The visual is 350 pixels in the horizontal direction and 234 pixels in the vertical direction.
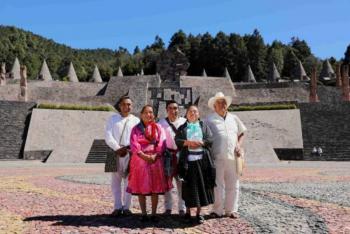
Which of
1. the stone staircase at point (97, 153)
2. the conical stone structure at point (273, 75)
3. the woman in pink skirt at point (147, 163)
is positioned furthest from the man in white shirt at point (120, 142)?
the conical stone structure at point (273, 75)

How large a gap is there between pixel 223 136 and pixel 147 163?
49.4 inches

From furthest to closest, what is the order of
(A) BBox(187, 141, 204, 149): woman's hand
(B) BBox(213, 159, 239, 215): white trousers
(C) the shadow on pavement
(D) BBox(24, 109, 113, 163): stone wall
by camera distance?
(D) BBox(24, 109, 113, 163): stone wall → (B) BBox(213, 159, 239, 215): white trousers → (A) BBox(187, 141, 204, 149): woman's hand → (C) the shadow on pavement

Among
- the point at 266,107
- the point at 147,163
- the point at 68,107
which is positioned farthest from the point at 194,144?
the point at 266,107

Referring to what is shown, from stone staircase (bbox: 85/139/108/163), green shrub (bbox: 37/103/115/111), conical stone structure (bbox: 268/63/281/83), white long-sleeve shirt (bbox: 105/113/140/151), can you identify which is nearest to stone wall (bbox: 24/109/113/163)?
stone staircase (bbox: 85/139/108/163)

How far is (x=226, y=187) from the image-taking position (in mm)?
6344

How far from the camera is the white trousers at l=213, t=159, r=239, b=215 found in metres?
6.23

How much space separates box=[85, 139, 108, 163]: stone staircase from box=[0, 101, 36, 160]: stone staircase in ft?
15.4

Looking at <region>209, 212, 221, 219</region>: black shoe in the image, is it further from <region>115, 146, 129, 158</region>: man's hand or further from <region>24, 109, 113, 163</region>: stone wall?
<region>24, 109, 113, 163</region>: stone wall

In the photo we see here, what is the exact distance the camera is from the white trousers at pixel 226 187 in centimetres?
623

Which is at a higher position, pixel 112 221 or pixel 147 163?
pixel 147 163

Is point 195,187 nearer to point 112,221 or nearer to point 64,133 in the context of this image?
point 112,221

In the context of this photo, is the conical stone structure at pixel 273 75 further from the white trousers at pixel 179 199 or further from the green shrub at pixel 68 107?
the white trousers at pixel 179 199

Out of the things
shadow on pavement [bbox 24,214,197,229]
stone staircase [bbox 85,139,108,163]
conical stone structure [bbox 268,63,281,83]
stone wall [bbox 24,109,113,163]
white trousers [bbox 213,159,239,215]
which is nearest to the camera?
shadow on pavement [bbox 24,214,197,229]

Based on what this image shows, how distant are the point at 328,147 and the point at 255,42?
2227 inches
